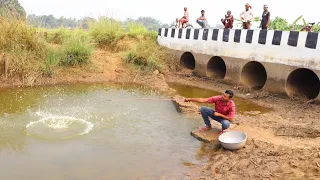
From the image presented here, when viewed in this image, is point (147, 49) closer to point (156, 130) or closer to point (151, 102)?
point (151, 102)

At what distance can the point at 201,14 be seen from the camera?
14578 millimetres

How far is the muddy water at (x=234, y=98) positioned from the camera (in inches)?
362

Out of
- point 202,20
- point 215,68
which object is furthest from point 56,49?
point 202,20

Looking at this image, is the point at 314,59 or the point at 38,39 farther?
the point at 38,39

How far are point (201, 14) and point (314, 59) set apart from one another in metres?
6.37

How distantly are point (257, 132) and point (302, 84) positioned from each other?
4.62m

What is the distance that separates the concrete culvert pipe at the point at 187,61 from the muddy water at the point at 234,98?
254 centimetres

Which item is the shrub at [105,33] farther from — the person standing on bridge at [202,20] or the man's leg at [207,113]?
the man's leg at [207,113]

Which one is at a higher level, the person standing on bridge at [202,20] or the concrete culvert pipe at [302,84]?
the person standing on bridge at [202,20]

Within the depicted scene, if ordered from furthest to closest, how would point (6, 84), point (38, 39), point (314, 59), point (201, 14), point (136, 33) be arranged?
1. point (136, 33)
2. point (201, 14)
3. point (38, 39)
4. point (6, 84)
5. point (314, 59)

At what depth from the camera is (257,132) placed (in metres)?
7.06

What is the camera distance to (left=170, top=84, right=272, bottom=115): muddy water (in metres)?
9.20

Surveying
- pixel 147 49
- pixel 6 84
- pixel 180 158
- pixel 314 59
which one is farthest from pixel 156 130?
pixel 147 49

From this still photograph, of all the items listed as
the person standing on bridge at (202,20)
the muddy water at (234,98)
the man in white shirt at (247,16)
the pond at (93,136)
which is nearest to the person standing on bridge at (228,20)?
the man in white shirt at (247,16)
